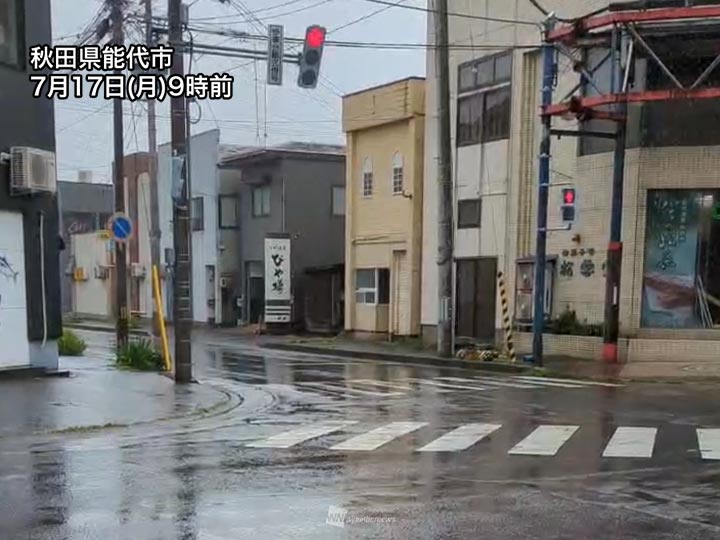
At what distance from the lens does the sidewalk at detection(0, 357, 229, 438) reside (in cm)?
1162

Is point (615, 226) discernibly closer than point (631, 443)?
No

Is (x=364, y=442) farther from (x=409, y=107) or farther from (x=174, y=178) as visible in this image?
(x=409, y=107)

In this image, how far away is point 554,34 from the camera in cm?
2005

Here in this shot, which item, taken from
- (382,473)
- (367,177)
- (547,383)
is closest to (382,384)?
(547,383)

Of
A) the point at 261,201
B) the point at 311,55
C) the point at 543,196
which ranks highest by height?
the point at 311,55

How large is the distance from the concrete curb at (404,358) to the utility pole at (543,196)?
0.75 metres

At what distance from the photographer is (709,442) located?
399 inches

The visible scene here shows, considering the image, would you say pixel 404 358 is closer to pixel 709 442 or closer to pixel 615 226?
pixel 615 226

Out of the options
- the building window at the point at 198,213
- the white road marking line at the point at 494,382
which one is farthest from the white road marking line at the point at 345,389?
the building window at the point at 198,213

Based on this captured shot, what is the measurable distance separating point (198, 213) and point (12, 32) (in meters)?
25.9

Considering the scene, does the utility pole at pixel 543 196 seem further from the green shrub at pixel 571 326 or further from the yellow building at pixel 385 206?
the yellow building at pixel 385 206

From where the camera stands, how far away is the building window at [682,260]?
20.3 metres

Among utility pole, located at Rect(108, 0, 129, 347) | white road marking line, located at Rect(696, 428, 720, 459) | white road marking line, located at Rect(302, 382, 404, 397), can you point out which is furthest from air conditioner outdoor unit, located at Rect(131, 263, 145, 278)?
white road marking line, located at Rect(696, 428, 720, 459)

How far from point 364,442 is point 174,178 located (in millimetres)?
7328
